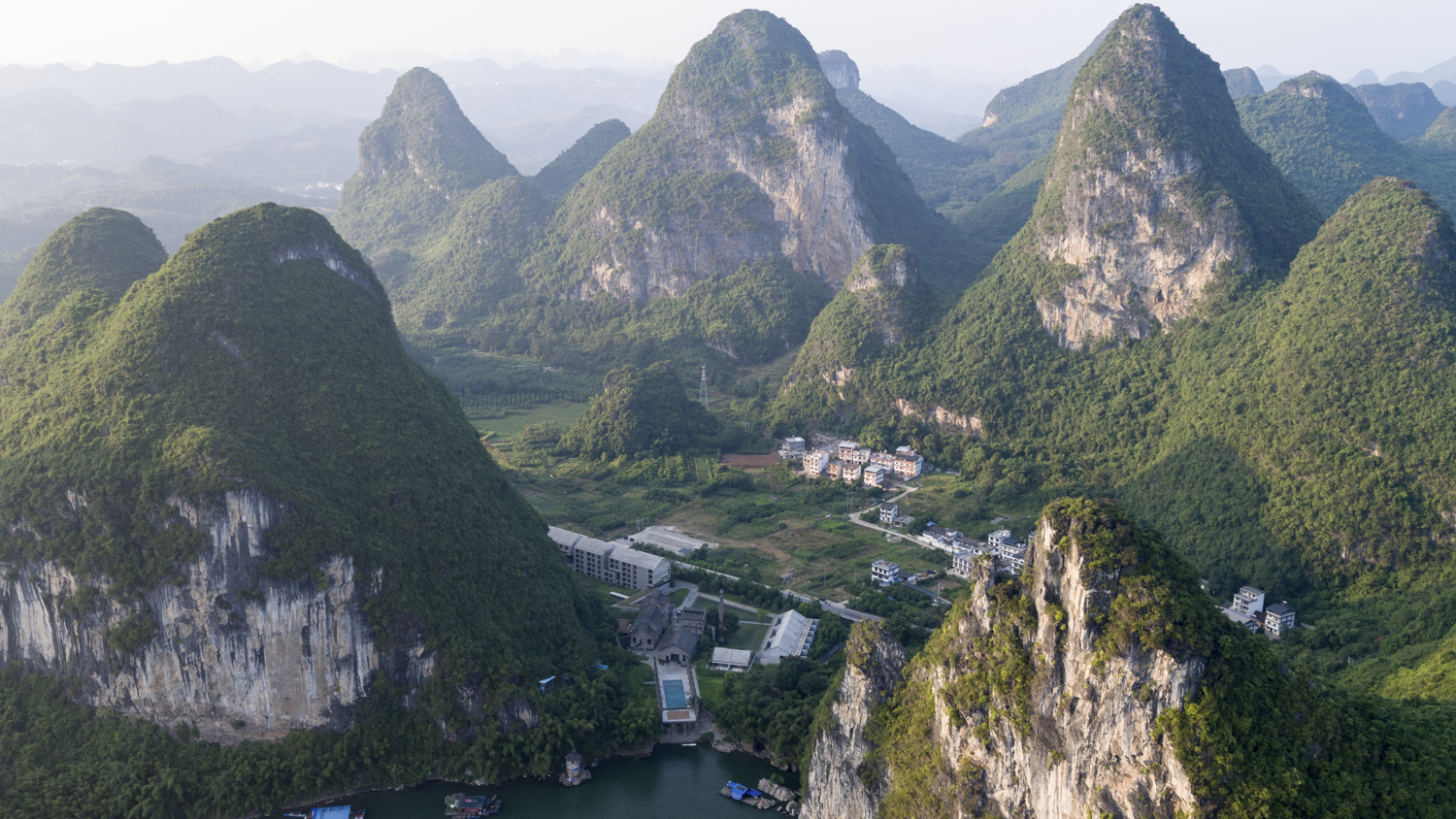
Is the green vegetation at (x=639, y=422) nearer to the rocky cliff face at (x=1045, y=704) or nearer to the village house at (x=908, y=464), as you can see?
the village house at (x=908, y=464)

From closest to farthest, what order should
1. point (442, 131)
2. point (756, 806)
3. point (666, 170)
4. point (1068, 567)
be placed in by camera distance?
point (1068, 567) < point (756, 806) < point (666, 170) < point (442, 131)

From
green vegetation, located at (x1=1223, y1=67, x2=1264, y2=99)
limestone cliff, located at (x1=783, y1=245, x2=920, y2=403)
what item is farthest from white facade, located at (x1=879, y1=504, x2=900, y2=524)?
green vegetation, located at (x1=1223, y1=67, x2=1264, y2=99)

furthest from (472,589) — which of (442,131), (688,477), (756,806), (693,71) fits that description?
(442,131)

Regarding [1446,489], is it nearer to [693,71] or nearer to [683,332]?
[683,332]

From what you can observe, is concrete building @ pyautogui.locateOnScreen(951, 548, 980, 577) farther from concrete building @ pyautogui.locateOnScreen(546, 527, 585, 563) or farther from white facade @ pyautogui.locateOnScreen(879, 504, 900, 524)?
concrete building @ pyautogui.locateOnScreen(546, 527, 585, 563)

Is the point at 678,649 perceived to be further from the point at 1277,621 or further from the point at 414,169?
the point at 414,169
